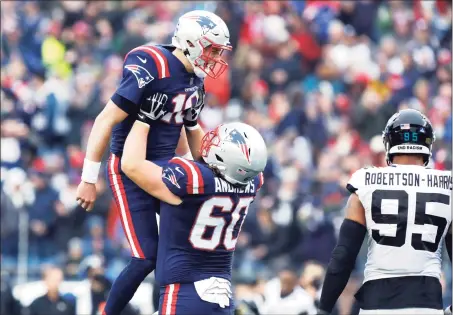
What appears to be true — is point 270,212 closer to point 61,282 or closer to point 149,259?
point 61,282

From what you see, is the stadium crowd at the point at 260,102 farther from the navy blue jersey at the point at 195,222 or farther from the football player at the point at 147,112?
the navy blue jersey at the point at 195,222

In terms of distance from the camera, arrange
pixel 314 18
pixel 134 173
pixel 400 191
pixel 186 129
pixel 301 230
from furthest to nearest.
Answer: pixel 314 18
pixel 301 230
pixel 186 129
pixel 134 173
pixel 400 191

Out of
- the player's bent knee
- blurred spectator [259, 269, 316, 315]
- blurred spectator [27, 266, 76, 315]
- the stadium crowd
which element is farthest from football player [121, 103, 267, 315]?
blurred spectator [27, 266, 76, 315]

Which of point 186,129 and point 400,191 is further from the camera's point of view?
point 186,129

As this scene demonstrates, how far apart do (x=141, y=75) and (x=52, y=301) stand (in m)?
5.85

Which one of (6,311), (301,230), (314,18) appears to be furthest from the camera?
(314,18)

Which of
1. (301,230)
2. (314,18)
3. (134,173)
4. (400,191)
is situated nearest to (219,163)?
(134,173)

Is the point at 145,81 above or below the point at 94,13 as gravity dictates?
below

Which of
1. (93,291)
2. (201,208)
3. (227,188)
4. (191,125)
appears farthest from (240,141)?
(93,291)

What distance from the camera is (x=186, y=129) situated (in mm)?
7664

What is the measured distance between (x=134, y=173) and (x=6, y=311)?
6.07 meters

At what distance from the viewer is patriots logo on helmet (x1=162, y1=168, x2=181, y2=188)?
22.3ft

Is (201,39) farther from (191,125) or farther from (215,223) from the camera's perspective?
(215,223)

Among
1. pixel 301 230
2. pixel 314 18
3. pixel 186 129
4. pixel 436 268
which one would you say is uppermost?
pixel 314 18
